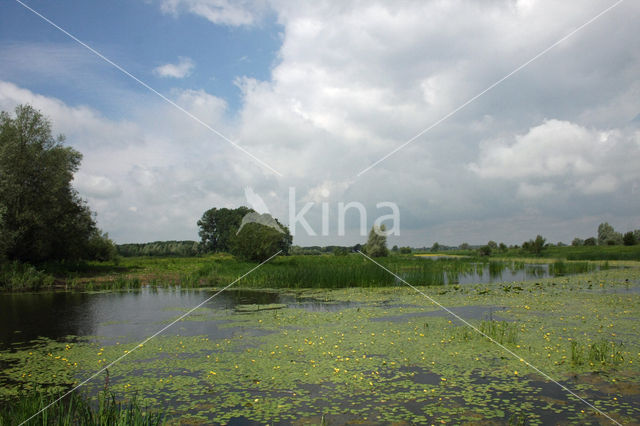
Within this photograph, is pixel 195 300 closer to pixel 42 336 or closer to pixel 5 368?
pixel 42 336

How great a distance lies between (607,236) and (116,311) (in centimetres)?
6512

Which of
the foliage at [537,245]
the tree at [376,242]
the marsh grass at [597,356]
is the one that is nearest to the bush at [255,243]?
the tree at [376,242]

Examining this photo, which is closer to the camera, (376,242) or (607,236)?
(376,242)

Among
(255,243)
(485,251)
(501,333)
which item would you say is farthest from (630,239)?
(501,333)

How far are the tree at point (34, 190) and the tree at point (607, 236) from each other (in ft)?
200

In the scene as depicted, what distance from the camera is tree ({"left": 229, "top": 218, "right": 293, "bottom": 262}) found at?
35.2 meters

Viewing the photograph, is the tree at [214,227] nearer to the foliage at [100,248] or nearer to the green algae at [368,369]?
the foliage at [100,248]

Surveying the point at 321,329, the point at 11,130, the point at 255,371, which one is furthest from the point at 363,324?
the point at 11,130

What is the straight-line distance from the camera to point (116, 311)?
602 inches

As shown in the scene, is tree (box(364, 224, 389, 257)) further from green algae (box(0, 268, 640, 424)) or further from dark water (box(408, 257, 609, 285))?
green algae (box(0, 268, 640, 424))

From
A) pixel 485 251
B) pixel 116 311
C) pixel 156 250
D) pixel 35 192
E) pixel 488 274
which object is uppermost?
pixel 35 192

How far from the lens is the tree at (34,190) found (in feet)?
85.2

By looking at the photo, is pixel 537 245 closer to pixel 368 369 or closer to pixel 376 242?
pixel 376 242

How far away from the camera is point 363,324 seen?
39.1ft
